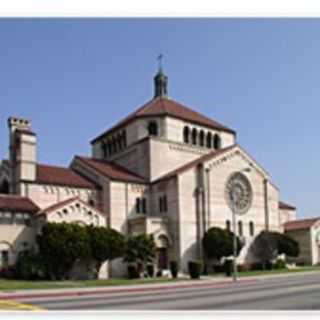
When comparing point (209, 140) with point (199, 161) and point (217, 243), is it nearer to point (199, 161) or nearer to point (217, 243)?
point (199, 161)

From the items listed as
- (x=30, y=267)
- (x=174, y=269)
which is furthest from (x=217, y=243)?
(x=30, y=267)

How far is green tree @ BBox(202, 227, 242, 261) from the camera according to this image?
4472 centimetres

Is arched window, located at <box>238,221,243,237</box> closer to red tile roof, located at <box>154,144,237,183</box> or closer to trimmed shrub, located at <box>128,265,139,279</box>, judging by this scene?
Result: red tile roof, located at <box>154,144,237,183</box>

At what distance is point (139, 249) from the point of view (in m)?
39.7

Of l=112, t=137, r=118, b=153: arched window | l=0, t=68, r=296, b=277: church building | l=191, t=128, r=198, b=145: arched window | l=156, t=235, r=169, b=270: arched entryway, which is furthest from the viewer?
l=112, t=137, r=118, b=153: arched window

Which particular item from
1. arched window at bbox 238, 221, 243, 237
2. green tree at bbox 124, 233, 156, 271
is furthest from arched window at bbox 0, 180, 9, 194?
arched window at bbox 238, 221, 243, 237

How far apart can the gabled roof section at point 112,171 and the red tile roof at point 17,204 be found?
7.54m

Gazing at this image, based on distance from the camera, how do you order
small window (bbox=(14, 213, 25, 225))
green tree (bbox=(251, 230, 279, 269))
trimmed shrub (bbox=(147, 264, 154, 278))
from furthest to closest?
green tree (bbox=(251, 230, 279, 269)) < trimmed shrub (bbox=(147, 264, 154, 278)) < small window (bbox=(14, 213, 25, 225))

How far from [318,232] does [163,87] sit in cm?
2031

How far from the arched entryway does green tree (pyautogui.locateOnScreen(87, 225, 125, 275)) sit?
219 inches

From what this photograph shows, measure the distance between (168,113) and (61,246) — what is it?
1806cm

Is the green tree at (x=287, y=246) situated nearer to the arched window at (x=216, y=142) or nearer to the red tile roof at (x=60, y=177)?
the arched window at (x=216, y=142)

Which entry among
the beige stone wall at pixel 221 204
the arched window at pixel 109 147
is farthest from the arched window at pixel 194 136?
the arched window at pixel 109 147

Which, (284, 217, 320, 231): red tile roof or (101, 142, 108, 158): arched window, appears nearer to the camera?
(101, 142, 108, 158): arched window
